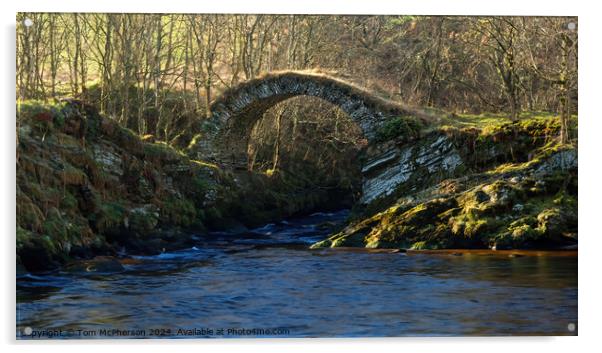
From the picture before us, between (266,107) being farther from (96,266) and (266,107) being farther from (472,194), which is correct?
(96,266)

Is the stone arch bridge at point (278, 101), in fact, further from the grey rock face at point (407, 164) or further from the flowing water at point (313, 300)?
the flowing water at point (313, 300)

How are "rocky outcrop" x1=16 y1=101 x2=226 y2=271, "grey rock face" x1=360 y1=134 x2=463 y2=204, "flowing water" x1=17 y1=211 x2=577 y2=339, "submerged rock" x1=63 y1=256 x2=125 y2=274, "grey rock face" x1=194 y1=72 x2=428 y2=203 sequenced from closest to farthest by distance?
"flowing water" x1=17 y1=211 x2=577 y2=339
"rocky outcrop" x1=16 y1=101 x2=226 y2=271
"submerged rock" x1=63 y1=256 x2=125 y2=274
"grey rock face" x1=360 y1=134 x2=463 y2=204
"grey rock face" x1=194 y1=72 x2=428 y2=203

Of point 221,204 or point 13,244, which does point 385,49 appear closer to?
point 221,204

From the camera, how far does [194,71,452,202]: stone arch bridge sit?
16203 millimetres

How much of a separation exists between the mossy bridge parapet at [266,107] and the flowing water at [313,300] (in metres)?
4.93

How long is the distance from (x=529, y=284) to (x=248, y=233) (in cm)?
815

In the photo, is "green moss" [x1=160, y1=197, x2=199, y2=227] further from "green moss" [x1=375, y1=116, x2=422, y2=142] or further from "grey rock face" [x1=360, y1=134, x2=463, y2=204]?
"green moss" [x1=375, y1=116, x2=422, y2=142]

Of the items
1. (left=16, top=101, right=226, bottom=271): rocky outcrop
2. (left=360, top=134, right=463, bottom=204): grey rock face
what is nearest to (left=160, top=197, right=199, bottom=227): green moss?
(left=16, top=101, right=226, bottom=271): rocky outcrop

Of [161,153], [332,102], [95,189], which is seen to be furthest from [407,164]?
[95,189]

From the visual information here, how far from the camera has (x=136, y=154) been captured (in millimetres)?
15914

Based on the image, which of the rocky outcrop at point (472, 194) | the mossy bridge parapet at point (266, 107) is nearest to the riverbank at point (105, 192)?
the mossy bridge parapet at point (266, 107)

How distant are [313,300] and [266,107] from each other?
8.93 m

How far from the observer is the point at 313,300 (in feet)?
33.0

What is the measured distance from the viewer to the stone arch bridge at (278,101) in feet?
53.2
